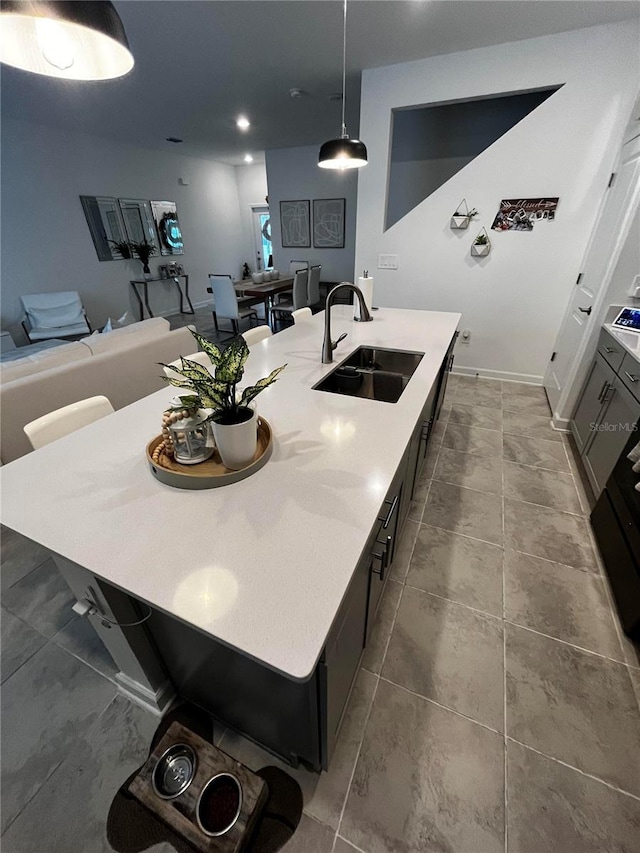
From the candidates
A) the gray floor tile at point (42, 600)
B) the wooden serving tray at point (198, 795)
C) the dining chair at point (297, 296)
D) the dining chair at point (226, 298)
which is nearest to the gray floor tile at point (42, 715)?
the gray floor tile at point (42, 600)

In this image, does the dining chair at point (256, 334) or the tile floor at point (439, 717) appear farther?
the dining chair at point (256, 334)

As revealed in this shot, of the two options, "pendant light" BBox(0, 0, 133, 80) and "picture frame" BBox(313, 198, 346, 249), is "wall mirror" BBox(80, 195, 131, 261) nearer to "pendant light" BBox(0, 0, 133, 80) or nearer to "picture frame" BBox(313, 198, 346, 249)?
"picture frame" BBox(313, 198, 346, 249)

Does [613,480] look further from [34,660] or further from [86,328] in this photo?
[86,328]

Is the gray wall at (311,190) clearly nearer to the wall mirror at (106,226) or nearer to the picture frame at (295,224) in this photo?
the picture frame at (295,224)

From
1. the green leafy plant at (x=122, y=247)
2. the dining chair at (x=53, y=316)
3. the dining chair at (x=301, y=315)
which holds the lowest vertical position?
the dining chair at (x=53, y=316)

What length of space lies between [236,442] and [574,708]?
154 cm

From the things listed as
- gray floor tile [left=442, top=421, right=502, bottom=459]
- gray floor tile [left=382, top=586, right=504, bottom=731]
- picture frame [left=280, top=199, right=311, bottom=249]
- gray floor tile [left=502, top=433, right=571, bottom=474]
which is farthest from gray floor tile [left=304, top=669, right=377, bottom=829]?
picture frame [left=280, top=199, right=311, bottom=249]

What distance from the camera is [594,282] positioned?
8.41 ft

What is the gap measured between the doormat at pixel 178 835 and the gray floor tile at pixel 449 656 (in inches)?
19.2

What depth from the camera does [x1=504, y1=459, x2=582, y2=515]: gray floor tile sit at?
83.0 inches

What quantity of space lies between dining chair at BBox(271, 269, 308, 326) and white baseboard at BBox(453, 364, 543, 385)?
2.50 meters

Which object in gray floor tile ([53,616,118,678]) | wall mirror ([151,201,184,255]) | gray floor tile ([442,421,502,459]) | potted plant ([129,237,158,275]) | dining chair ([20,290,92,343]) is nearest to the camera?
gray floor tile ([53,616,118,678])

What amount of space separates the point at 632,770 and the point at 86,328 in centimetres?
627

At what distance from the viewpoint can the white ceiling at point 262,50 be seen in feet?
7.29
